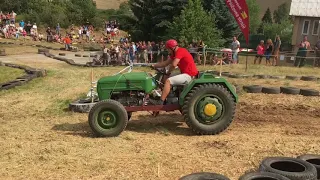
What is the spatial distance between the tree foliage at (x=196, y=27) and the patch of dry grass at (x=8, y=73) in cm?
911

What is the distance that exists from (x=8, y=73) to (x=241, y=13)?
440 inches

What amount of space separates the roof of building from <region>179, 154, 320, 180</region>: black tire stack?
2600 centimetres

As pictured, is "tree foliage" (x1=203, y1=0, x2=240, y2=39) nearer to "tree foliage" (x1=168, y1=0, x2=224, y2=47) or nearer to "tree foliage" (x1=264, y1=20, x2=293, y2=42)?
"tree foliage" (x1=168, y1=0, x2=224, y2=47)

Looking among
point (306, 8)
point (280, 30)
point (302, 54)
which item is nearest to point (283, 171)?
point (302, 54)

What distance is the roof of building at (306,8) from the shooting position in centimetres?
2867

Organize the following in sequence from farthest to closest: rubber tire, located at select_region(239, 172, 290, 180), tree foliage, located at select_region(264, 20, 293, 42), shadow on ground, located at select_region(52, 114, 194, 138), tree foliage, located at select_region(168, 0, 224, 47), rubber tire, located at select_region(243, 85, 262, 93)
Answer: tree foliage, located at select_region(264, 20, 293, 42) → tree foliage, located at select_region(168, 0, 224, 47) → rubber tire, located at select_region(243, 85, 262, 93) → shadow on ground, located at select_region(52, 114, 194, 138) → rubber tire, located at select_region(239, 172, 290, 180)

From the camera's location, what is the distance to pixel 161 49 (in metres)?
21.1

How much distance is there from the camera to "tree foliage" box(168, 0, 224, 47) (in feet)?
69.8

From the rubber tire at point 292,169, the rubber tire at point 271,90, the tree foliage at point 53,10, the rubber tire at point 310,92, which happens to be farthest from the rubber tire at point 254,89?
the tree foliage at point 53,10

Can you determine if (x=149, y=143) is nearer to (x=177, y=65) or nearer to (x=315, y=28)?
(x=177, y=65)

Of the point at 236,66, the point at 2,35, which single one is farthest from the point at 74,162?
the point at 2,35

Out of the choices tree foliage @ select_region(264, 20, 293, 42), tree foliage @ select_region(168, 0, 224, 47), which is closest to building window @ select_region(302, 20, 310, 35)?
tree foliage @ select_region(168, 0, 224, 47)

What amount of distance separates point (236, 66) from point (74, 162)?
12.8 meters

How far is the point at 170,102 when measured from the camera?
752 cm
